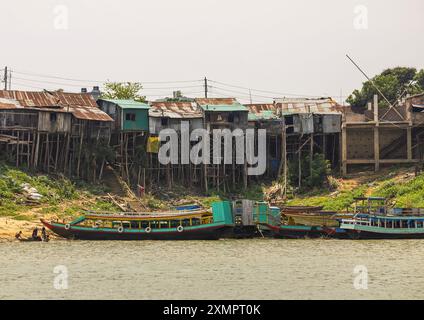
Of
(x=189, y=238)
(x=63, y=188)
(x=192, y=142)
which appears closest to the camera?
(x=189, y=238)

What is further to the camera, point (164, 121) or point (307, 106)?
point (307, 106)

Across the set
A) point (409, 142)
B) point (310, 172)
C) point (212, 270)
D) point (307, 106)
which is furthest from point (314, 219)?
point (307, 106)

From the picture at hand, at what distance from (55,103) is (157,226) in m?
15.8

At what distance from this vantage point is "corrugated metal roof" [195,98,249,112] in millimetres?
68188

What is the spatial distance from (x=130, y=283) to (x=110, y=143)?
32388mm

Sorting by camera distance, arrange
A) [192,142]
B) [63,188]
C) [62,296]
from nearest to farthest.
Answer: [62,296]
[63,188]
[192,142]

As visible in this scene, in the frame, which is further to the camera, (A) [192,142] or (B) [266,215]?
(A) [192,142]

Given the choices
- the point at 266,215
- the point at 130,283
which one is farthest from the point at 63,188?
the point at 130,283

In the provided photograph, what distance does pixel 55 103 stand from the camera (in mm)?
63812

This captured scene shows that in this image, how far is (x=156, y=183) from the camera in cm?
6600

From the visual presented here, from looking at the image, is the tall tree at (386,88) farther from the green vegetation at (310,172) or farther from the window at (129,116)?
the window at (129,116)

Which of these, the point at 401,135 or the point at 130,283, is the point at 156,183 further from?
the point at 130,283

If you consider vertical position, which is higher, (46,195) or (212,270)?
(46,195)

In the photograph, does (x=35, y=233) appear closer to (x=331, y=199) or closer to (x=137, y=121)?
(x=137, y=121)
